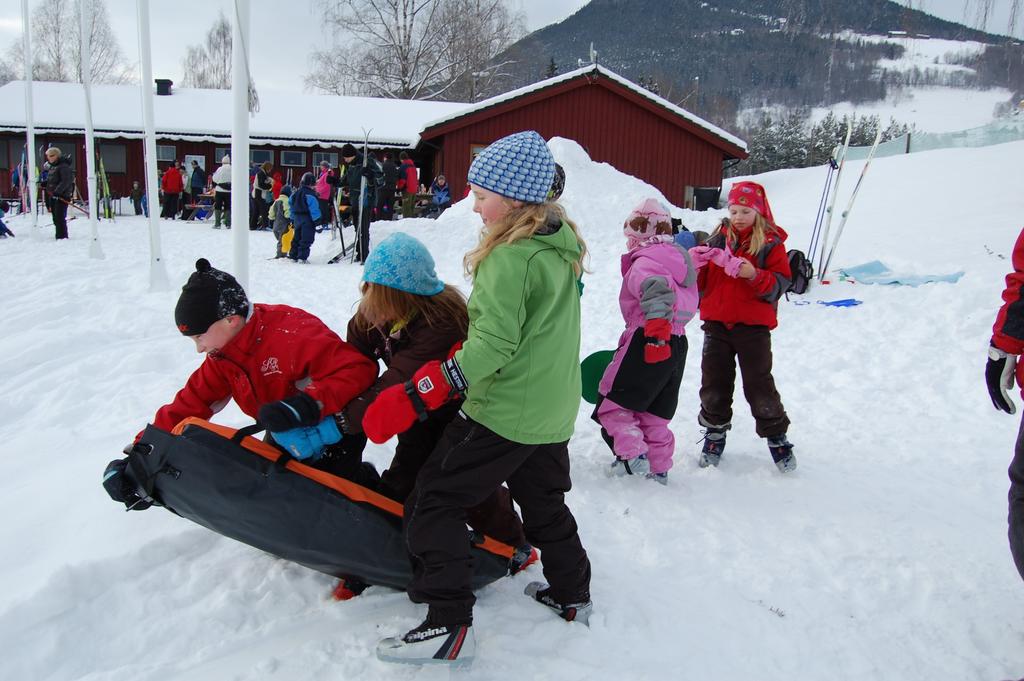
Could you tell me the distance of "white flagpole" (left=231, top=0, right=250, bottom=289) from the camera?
4281 millimetres

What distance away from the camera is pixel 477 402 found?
7.91ft

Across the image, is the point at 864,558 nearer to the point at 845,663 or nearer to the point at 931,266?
the point at 845,663

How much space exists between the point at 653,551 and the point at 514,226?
1.70 meters

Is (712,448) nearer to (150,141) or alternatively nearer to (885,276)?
(885,276)

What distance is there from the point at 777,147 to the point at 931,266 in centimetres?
3790

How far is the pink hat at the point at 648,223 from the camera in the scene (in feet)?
13.0

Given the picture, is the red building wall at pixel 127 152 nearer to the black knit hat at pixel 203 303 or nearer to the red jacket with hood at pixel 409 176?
the red jacket with hood at pixel 409 176

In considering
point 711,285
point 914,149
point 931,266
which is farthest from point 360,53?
point 711,285

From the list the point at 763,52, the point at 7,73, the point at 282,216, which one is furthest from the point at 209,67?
the point at 763,52

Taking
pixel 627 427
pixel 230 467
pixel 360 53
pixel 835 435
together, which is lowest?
pixel 835 435

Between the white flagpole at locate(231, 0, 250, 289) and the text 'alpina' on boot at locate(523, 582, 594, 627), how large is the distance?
8.73 ft

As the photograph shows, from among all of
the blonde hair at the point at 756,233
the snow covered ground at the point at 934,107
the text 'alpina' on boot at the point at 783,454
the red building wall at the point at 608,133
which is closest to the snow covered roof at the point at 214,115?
the red building wall at the point at 608,133

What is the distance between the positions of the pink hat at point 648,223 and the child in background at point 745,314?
0.28 meters

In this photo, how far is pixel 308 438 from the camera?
255 cm
